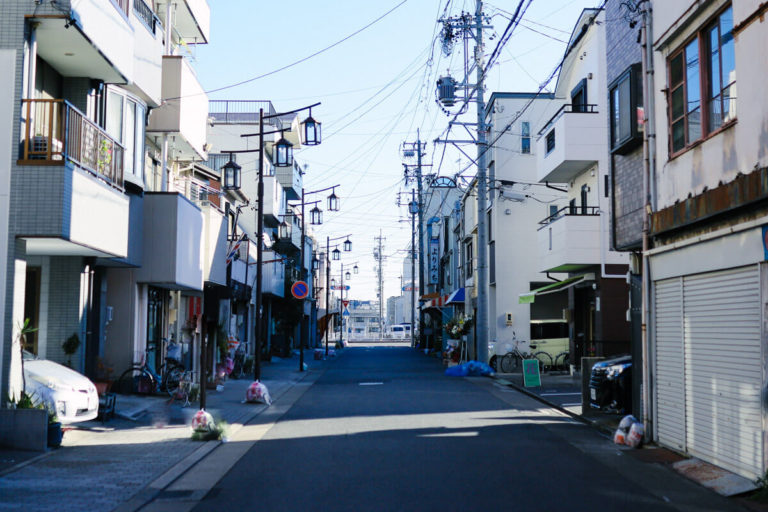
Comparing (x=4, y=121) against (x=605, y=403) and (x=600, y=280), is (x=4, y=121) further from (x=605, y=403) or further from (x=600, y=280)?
(x=600, y=280)

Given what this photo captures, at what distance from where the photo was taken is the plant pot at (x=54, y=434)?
38.7ft

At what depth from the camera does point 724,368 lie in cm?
1030

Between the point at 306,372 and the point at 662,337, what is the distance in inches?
934

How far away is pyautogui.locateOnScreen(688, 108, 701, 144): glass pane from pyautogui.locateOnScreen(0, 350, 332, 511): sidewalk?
344 inches

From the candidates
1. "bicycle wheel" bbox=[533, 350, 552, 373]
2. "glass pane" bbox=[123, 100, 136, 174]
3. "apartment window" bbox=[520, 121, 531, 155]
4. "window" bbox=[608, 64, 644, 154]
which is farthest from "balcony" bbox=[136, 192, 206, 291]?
"apartment window" bbox=[520, 121, 531, 155]

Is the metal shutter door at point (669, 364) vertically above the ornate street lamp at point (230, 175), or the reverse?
the ornate street lamp at point (230, 175)

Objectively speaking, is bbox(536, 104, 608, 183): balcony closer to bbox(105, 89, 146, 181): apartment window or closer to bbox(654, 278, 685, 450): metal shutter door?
bbox(654, 278, 685, 450): metal shutter door

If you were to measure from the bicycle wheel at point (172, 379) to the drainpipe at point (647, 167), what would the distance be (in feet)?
36.8

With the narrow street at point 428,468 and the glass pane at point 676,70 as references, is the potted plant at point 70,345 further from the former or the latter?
the glass pane at point 676,70

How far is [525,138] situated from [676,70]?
2420cm

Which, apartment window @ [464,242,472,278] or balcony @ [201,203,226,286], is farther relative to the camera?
apartment window @ [464,242,472,278]

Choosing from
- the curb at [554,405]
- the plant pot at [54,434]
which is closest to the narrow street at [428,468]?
the curb at [554,405]

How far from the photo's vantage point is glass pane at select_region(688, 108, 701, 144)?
37.6 ft

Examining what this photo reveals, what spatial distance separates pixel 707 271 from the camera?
10.9 metres
